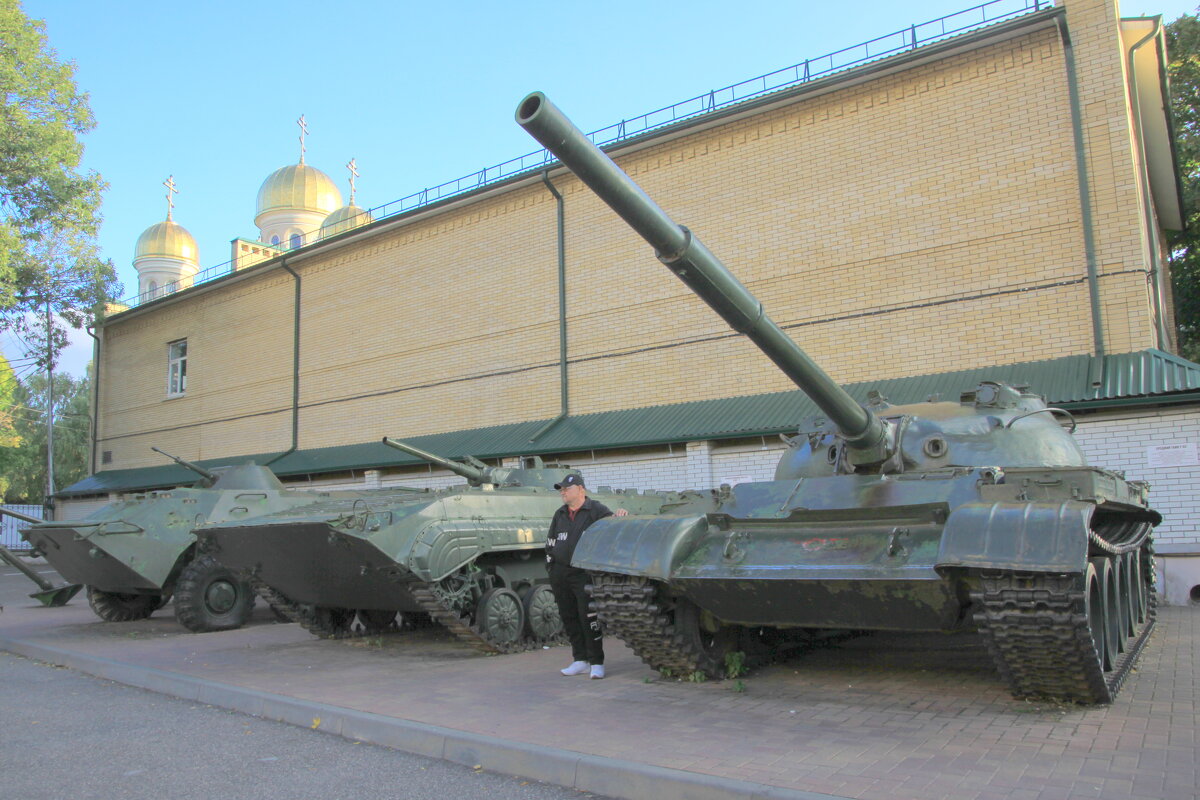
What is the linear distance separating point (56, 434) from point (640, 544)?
1935 inches

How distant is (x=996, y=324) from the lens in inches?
489

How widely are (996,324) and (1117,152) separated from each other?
254 cm

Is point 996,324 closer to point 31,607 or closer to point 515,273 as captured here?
point 515,273

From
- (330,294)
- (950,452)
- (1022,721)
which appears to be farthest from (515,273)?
(1022,721)

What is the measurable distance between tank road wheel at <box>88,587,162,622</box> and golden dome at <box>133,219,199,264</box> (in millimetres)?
37974

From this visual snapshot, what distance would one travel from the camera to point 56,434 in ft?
154

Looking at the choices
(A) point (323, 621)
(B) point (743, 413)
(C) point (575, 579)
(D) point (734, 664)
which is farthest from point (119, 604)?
(D) point (734, 664)

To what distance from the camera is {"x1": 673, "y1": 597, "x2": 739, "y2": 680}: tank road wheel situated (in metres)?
6.69

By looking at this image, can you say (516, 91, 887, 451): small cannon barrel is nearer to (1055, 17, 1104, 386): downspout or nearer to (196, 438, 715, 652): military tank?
(196, 438, 715, 652): military tank

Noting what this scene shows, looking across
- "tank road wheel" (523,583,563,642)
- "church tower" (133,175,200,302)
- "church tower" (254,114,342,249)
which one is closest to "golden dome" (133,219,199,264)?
"church tower" (133,175,200,302)

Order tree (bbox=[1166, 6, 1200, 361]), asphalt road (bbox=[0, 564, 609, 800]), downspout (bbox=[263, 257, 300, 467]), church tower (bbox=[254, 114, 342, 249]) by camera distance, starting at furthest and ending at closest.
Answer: church tower (bbox=[254, 114, 342, 249]) → tree (bbox=[1166, 6, 1200, 361]) → downspout (bbox=[263, 257, 300, 467]) → asphalt road (bbox=[0, 564, 609, 800])

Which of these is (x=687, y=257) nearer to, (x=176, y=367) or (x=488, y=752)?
(x=488, y=752)

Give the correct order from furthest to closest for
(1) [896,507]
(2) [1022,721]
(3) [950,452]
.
Result: (3) [950,452]
(1) [896,507]
(2) [1022,721]

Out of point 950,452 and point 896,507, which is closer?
point 896,507
